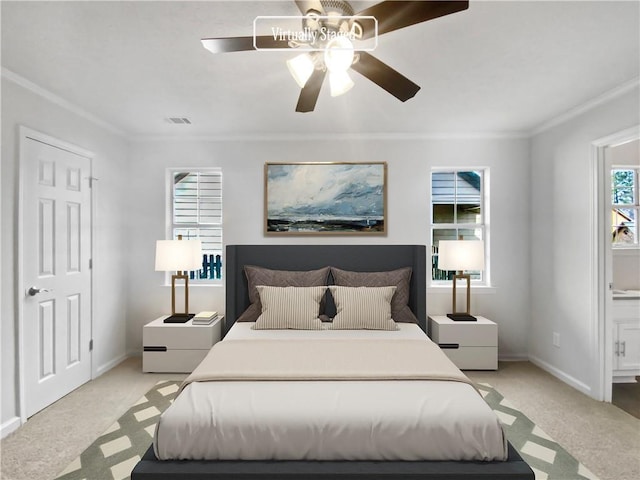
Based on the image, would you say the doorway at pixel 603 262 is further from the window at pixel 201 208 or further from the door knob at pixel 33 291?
the door knob at pixel 33 291

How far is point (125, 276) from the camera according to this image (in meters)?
4.13

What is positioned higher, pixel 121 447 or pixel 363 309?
pixel 363 309

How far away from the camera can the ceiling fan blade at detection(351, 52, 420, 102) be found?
184 centimetres

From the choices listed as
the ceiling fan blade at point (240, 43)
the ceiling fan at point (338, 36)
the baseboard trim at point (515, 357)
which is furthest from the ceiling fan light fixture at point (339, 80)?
the baseboard trim at point (515, 357)

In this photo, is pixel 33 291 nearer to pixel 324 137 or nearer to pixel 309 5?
pixel 309 5

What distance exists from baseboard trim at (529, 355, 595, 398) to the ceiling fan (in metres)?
3.04

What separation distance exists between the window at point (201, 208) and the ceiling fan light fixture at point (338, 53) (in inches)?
112

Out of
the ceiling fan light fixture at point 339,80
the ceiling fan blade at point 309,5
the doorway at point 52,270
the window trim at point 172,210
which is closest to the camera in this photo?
the ceiling fan blade at point 309,5

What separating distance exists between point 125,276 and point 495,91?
13.3ft

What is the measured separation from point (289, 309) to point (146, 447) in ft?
4.45

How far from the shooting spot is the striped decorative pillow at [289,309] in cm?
311

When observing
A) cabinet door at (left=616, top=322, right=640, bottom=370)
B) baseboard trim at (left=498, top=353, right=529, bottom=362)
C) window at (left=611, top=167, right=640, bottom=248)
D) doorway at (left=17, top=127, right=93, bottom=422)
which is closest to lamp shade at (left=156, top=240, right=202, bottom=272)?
doorway at (left=17, top=127, right=93, bottom=422)

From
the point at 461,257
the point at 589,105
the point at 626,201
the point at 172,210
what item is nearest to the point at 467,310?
the point at 461,257

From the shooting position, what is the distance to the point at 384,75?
193 centimetres
